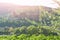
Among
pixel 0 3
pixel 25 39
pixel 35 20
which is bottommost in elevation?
pixel 35 20

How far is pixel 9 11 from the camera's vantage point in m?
150

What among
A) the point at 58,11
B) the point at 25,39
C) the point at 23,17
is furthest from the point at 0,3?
the point at 25,39

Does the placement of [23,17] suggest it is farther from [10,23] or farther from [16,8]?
[10,23]

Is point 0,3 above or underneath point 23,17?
above

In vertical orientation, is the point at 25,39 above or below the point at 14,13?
above

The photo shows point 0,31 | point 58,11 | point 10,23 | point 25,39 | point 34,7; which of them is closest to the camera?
point 25,39

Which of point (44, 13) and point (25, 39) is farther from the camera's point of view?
point (44, 13)

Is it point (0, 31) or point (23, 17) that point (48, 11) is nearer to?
point (23, 17)

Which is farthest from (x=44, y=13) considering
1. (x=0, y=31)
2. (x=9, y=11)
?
(x=0, y=31)

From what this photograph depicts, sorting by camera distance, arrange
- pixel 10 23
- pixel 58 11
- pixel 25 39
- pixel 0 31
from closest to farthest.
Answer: pixel 25 39 < pixel 0 31 < pixel 10 23 < pixel 58 11

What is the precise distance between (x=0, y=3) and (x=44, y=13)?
3416cm

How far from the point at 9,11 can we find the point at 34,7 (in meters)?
19.6

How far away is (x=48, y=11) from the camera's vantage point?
486ft

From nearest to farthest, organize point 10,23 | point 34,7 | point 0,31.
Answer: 1. point 0,31
2. point 10,23
3. point 34,7
